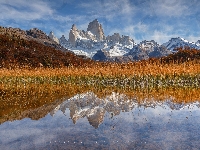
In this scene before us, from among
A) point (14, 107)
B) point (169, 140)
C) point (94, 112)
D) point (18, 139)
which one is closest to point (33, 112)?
point (14, 107)

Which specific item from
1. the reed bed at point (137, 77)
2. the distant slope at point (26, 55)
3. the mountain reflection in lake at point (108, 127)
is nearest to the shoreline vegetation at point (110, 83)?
the reed bed at point (137, 77)

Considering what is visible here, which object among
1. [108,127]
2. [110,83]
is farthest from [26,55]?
[108,127]

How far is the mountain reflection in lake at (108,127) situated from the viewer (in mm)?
4273

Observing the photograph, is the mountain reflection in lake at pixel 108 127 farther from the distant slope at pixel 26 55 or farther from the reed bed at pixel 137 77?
the distant slope at pixel 26 55

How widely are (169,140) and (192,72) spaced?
1060 centimetres

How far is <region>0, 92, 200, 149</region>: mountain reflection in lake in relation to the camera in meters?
4.27

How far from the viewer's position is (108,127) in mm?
5340

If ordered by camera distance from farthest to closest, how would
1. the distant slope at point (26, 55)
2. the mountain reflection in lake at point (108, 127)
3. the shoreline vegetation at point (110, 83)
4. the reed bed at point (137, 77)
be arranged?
the distant slope at point (26, 55) → the reed bed at point (137, 77) → the shoreline vegetation at point (110, 83) → the mountain reflection in lake at point (108, 127)

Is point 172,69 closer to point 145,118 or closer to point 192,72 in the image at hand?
point 192,72

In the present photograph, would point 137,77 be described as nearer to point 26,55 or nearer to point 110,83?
point 110,83

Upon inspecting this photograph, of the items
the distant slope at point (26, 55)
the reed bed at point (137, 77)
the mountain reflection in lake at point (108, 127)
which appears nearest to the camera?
the mountain reflection in lake at point (108, 127)

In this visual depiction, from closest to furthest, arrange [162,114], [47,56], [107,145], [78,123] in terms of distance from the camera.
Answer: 1. [107,145]
2. [78,123]
3. [162,114]
4. [47,56]

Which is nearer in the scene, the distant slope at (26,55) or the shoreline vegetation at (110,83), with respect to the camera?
the shoreline vegetation at (110,83)

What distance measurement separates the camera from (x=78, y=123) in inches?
226
